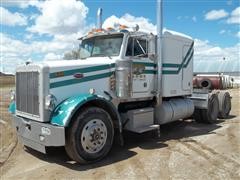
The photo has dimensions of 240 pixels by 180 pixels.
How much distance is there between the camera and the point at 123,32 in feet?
25.5

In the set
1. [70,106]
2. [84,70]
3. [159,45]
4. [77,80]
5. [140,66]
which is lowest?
[70,106]

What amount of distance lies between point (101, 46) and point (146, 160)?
3.27 meters

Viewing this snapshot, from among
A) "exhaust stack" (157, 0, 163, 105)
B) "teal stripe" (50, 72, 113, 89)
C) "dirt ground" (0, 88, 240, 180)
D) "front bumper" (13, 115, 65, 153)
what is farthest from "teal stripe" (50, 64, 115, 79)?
"dirt ground" (0, 88, 240, 180)

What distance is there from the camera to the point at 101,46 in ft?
26.6

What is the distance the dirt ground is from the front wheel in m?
0.22

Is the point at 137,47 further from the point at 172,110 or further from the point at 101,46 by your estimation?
the point at 172,110

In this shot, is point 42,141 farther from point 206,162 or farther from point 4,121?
point 4,121

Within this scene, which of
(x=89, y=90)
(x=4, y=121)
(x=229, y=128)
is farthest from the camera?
(x=4, y=121)

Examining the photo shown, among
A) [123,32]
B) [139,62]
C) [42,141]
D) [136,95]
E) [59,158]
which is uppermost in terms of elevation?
[123,32]

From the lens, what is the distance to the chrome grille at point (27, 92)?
6.48 meters

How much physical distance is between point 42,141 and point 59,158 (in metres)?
0.86

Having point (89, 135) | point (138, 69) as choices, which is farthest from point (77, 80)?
point (138, 69)

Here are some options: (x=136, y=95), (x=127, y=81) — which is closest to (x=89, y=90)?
(x=127, y=81)

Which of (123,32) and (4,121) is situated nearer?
(123,32)
